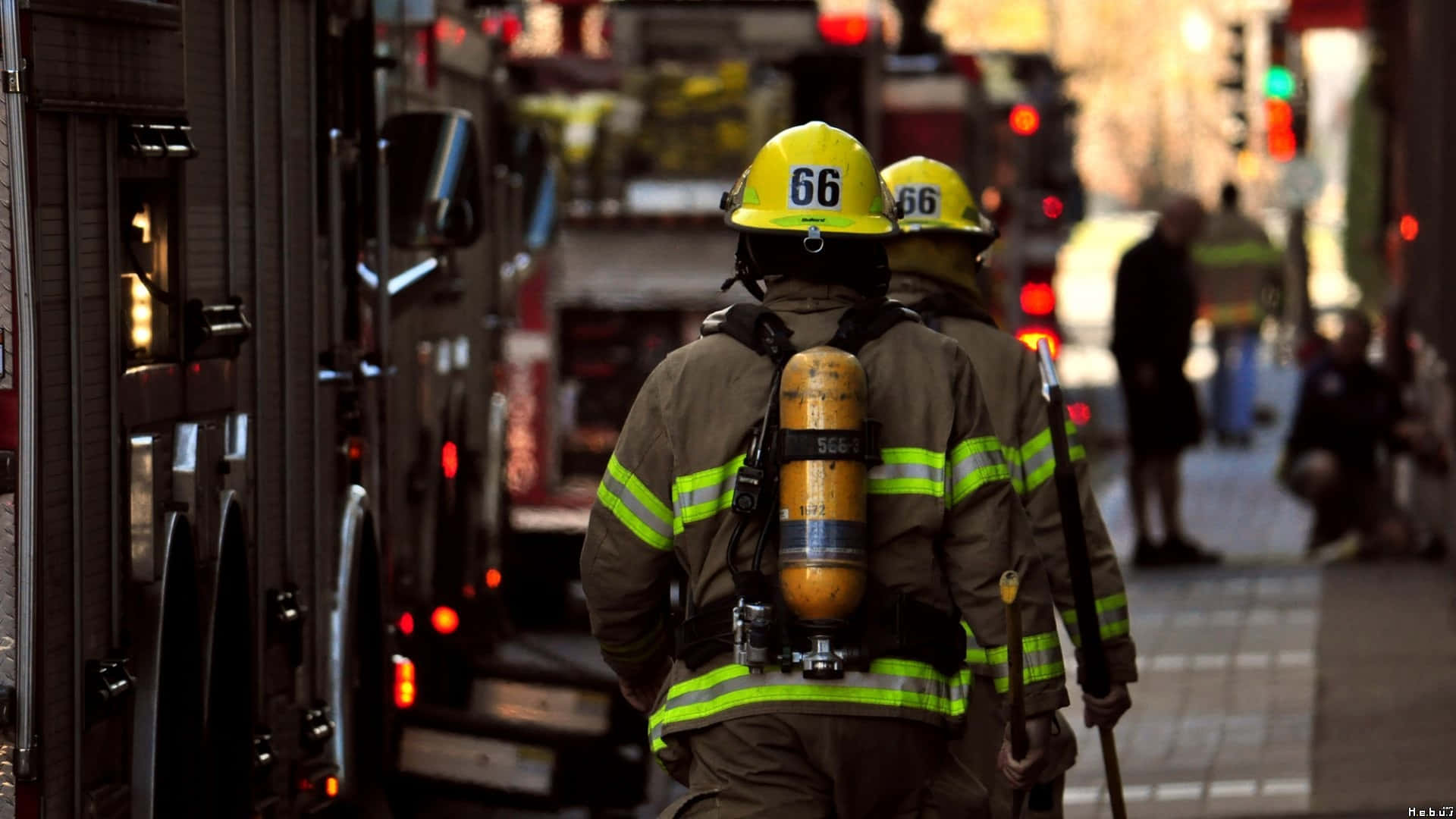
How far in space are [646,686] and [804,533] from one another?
688 mm

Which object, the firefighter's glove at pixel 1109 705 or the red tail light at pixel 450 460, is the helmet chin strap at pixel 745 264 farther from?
the red tail light at pixel 450 460

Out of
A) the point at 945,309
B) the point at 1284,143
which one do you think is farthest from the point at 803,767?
the point at 1284,143

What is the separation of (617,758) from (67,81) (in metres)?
3.67

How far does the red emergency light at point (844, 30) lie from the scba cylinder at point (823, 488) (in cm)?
1138

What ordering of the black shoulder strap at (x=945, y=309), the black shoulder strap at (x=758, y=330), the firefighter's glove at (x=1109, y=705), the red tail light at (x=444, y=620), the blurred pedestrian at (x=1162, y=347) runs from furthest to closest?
the blurred pedestrian at (x=1162, y=347) < the red tail light at (x=444, y=620) < the black shoulder strap at (x=945, y=309) < the firefighter's glove at (x=1109, y=705) < the black shoulder strap at (x=758, y=330)

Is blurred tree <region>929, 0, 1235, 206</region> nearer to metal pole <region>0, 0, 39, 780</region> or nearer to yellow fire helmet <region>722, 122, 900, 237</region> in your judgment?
yellow fire helmet <region>722, 122, 900, 237</region>

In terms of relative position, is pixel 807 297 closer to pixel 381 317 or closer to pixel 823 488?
pixel 823 488

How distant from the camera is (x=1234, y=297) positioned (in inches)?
820

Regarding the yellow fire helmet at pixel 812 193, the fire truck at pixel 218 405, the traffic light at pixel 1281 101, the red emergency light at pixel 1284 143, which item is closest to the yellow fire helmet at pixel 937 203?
the fire truck at pixel 218 405

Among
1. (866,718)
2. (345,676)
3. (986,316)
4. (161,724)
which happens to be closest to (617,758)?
(345,676)

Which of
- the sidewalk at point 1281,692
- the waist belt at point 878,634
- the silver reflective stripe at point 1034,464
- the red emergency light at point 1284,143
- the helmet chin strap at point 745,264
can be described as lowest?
the sidewalk at point 1281,692

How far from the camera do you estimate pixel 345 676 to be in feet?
21.7

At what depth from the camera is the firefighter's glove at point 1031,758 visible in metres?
4.69

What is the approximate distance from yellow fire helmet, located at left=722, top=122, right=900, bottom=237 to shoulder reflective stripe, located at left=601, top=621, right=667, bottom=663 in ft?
2.45
